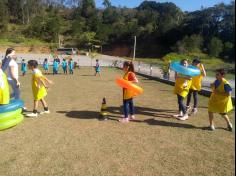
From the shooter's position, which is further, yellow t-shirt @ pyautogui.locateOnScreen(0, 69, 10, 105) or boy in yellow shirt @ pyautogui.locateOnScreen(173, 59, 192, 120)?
boy in yellow shirt @ pyautogui.locateOnScreen(173, 59, 192, 120)

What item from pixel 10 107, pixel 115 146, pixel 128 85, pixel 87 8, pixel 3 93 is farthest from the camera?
pixel 87 8

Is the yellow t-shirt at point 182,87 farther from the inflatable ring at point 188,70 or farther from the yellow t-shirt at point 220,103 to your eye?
the yellow t-shirt at point 220,103

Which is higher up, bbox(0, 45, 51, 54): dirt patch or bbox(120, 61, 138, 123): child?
bbox(120, 61, 138, 123): child

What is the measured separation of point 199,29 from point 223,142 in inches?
1985

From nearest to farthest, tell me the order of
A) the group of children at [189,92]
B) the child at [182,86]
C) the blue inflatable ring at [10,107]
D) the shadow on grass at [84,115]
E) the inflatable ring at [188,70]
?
the blue inflatable ring at [10,107] → the group of children at [189,92] → the inflatable ring at [188,70] → the child at [182,86] → the shadow on grass at [84,115]

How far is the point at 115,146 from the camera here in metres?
6.22

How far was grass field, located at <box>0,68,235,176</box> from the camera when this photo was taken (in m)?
5.05

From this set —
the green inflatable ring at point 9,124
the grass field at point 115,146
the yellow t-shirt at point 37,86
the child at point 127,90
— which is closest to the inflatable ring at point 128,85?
the child at point 127,90

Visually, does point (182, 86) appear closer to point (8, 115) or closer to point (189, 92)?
point (189, 92)

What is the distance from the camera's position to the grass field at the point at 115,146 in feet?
16.6

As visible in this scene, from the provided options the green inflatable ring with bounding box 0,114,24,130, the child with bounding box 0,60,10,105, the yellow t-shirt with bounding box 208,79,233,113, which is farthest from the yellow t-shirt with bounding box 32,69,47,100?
the yellow t-shirt with bounding box 208,79,233,113

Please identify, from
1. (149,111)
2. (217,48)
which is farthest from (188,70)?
(149,111)

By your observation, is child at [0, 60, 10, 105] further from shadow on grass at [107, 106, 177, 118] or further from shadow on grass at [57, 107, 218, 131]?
shadow on grass at [107, 106, 177, 118]

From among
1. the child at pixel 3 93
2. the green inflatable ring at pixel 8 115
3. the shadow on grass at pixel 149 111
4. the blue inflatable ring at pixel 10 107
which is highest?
the child at pixel 3 93
